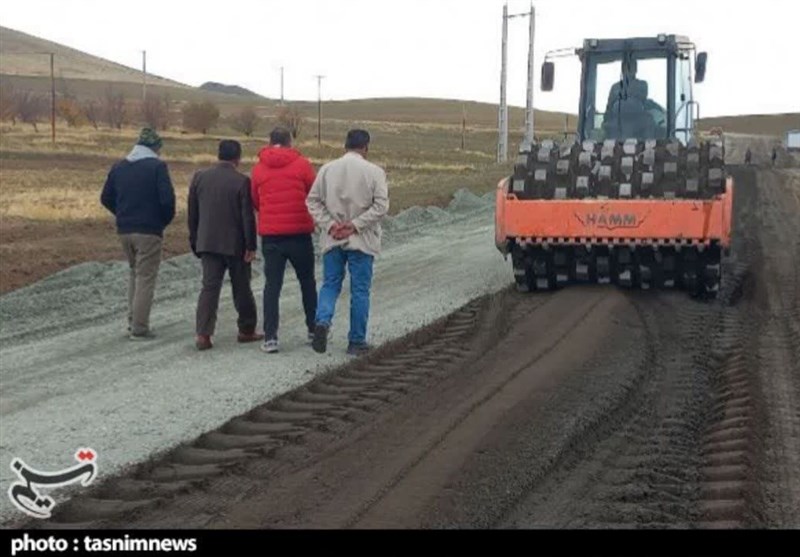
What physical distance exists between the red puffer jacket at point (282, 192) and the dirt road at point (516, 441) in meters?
1.44

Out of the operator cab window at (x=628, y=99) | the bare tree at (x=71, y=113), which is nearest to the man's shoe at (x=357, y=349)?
the operator cab window at (x=628, y=99)

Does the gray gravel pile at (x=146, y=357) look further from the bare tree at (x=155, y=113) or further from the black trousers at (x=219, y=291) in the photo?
the bare tree at (x=155, y=113)

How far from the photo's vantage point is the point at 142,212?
39.3 ft

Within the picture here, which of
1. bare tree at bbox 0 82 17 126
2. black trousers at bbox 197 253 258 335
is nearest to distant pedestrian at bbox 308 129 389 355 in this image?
black trousers at bbox 197 253 258 335

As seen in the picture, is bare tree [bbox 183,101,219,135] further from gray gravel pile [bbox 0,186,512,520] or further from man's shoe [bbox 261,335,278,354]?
man's shoe [bbox 261,335,278,354]

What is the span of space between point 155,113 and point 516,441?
11504 cm

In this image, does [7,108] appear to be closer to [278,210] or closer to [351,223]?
[278,210]

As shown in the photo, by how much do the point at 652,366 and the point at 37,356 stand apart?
5331mm

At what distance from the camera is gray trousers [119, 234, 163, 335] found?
1200cm

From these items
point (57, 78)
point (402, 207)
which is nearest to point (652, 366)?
point (402, 207)

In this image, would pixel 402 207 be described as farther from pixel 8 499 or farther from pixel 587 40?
pixel 8 499

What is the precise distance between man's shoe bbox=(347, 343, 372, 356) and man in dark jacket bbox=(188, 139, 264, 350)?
126 centimetres

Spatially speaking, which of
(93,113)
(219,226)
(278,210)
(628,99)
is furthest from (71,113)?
(278,210)
